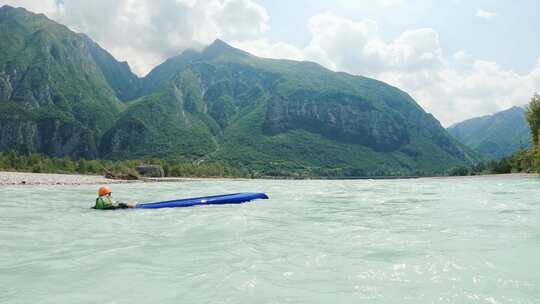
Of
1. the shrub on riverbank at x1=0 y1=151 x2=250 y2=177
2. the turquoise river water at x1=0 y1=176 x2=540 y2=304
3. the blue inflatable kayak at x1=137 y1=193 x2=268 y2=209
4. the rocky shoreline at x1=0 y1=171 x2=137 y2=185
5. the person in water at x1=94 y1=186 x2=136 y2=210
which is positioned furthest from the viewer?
the shrub on riverbank at x1=0 y1=151 x2=250 y2=177

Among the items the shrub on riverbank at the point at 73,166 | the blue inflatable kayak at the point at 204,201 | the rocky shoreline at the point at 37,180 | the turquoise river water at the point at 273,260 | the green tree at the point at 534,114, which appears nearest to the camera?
the turquoise river water at the point at 273,260

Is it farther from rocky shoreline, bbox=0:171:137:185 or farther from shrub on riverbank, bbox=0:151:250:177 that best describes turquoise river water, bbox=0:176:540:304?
shrub on riverbank, bbox=0:151:250:177

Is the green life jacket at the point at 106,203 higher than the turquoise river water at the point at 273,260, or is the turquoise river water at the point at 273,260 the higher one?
the green life jacket at the point at 106,203

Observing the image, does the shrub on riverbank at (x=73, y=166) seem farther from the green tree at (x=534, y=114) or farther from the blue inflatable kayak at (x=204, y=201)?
the green tree at (x=534, y=114)

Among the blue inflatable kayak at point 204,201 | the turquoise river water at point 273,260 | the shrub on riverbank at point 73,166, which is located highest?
the shrub on riverbank at point 73,166

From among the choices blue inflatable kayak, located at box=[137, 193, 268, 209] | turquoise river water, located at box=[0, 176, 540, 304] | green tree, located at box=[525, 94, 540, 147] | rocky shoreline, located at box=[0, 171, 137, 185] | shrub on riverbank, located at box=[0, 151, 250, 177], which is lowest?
turquoise river water, located at box=[0, 176, 540, 304]

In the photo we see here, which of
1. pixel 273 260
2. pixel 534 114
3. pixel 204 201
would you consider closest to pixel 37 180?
pixel 204 201

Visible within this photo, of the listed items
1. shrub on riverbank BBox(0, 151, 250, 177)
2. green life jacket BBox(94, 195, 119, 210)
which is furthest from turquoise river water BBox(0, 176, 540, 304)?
shrub on riverbank BBox(0, 151, 250, 177)

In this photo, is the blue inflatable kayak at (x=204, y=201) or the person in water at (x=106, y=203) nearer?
the person in water at (x=106, y=203)

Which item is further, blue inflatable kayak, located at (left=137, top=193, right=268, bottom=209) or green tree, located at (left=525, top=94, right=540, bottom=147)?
green tree, located at (left=525, top=94, right=540, bottom=147)

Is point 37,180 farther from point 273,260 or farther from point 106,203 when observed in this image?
point 273,260

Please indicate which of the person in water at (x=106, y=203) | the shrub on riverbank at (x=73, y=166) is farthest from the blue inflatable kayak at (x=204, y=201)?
the shrub on riverbank at (x=73, y=166)

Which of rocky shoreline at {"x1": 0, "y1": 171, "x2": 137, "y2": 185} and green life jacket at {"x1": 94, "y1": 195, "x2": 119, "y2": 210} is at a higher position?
rocky shoreline at {"x1": 0, "y1": 171, "x2": 137, "y2": 185}

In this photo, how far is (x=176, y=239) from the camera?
14062mm
